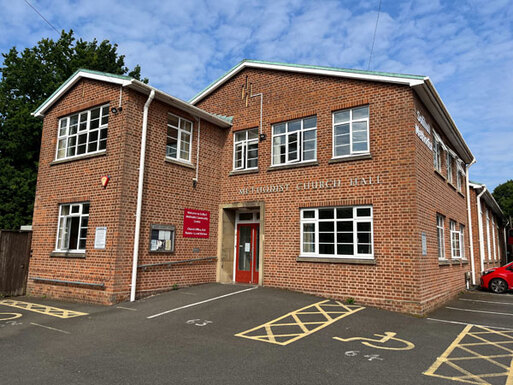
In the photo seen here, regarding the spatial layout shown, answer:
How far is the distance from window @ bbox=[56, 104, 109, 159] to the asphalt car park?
16.3 feet

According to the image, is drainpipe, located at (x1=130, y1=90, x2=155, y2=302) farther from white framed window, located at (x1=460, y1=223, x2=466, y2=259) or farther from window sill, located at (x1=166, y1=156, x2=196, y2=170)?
white framed window, located at (x1=460, y1=223, x2=466, y2=259)

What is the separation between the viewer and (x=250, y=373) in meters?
5.73

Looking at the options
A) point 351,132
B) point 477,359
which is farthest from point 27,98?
point 477,359

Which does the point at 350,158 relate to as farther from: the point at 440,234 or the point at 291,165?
the point at 440,234

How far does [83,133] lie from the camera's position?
512 inches

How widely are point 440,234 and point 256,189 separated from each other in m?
6.75

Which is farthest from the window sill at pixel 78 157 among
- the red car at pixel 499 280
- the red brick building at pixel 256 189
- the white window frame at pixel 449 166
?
the red car at pixel 499 280

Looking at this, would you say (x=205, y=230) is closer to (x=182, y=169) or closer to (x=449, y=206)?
(x=182, y=169)

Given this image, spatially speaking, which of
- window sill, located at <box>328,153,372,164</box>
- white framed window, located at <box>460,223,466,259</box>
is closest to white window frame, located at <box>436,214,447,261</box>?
white framed window, located at <box>460,223,466,259</box>

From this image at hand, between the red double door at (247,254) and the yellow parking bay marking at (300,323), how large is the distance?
3697mm

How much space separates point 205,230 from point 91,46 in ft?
67.9

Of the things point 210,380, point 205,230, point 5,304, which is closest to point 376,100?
point 205,230

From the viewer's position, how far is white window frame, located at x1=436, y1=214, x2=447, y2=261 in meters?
13.4

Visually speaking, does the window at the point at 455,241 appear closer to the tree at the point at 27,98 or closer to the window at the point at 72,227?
the window at the point at 72,227
